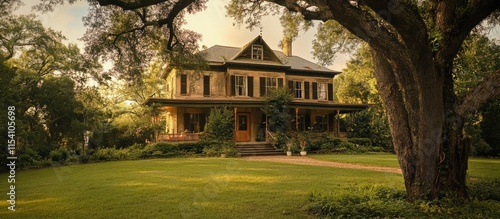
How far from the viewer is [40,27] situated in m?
21.4

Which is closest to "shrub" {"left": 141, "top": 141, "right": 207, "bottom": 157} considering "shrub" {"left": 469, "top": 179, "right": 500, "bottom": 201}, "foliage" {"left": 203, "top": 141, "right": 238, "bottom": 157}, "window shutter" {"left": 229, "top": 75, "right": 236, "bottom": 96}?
"foliage" {"left": 203, "top": 141, "right": 238, "bottom": 157}

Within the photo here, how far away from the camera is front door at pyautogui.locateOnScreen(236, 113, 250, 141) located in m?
22.8

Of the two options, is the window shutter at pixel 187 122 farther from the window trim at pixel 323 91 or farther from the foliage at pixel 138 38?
the window trim at pixel 323 91

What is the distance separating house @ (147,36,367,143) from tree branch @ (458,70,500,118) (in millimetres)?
15873

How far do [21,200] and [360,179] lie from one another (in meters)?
8.35

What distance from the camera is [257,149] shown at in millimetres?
19359

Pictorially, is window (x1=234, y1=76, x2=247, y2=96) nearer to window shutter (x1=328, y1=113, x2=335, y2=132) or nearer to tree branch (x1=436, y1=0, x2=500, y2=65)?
window shutter (x1=328, y1=113, x2=335, y2=132)

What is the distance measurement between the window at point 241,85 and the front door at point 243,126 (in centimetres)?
163

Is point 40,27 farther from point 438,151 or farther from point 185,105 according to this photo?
point 438,151

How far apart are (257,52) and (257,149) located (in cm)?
841

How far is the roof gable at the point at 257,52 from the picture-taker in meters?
23.5

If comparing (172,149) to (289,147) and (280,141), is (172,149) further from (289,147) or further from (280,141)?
(289,147)

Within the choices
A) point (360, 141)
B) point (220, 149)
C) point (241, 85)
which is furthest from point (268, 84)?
point (360, 141)

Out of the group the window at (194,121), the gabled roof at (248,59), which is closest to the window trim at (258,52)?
the gabled roof at (248,59)
